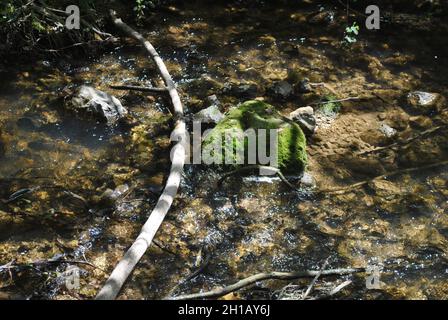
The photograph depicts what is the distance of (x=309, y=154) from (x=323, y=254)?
155 centimetres

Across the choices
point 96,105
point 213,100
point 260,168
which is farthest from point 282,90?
point 96,105

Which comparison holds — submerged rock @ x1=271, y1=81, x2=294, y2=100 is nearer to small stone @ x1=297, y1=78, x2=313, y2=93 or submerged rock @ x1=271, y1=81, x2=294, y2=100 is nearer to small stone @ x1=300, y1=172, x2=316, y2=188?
small stone @ x1=297, y1=78, x2=313, y2=93

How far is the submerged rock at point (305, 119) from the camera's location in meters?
6.38

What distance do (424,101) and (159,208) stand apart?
420 centimetres

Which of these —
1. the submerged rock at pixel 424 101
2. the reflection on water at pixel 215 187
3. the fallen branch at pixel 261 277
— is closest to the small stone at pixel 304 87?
the reflection on water at pixel 215 187

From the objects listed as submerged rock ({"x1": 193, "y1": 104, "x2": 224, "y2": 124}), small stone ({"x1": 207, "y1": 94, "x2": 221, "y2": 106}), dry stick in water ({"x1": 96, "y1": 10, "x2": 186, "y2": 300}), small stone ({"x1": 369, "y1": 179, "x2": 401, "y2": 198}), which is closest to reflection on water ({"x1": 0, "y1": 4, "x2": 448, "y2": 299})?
small stone ({"x1": 369, "y1": 179, "x2": 401, "y2": 198})

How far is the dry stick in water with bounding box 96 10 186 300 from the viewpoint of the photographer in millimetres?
4340

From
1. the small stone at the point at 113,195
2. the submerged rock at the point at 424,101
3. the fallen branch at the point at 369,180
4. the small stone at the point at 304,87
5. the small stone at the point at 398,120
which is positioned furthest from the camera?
the small stone at the point at 304,87

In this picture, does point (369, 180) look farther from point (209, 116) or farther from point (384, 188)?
point (209, 116)

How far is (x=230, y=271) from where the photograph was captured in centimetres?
480

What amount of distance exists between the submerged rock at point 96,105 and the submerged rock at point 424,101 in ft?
13.0

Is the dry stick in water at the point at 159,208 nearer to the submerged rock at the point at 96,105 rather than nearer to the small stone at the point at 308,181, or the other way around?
the submerged rock at the point at 96,105

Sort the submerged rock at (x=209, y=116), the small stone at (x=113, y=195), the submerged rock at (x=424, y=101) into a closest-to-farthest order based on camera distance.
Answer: the small stone at (x=113, y=195)
the submerged rock at (x=209, y=116)
the submerged rock at (x=424, y=101)
